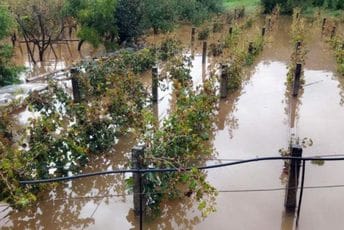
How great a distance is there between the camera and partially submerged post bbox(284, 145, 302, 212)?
504cm

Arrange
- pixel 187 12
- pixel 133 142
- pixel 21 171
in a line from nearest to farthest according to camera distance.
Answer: pixel 21 171 → pixel 133 142 → pixel 187 12

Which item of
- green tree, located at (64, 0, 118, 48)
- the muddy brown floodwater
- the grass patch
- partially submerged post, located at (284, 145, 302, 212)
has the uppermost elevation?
green tree, located at (64, 0, 118, 48)

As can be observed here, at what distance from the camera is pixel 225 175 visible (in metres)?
6.51

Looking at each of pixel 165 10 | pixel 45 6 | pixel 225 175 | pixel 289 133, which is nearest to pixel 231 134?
pixel 289 133

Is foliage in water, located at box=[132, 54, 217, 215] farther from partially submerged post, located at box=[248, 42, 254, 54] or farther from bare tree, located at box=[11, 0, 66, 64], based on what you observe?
bare tree, located at box=[11, 0, 66, 64]

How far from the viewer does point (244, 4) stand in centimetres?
2622

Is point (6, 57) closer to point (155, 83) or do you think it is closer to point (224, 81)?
point (155, 83)

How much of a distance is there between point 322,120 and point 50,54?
11486 millimetres

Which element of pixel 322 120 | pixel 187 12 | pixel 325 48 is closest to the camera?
pixel 322 120

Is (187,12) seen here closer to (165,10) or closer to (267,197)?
(165,10)

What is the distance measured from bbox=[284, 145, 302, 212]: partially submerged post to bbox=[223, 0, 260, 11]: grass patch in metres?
20.8

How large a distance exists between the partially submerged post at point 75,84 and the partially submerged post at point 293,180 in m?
5.64

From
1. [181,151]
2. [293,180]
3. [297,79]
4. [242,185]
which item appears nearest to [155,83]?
[297,79]

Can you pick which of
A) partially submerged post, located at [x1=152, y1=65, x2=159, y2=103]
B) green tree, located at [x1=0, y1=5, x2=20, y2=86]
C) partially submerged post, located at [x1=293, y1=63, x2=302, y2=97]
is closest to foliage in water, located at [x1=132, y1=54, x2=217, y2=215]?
partially submerged post, located at [x1=152, y1=65, x2=159, y2=103]
